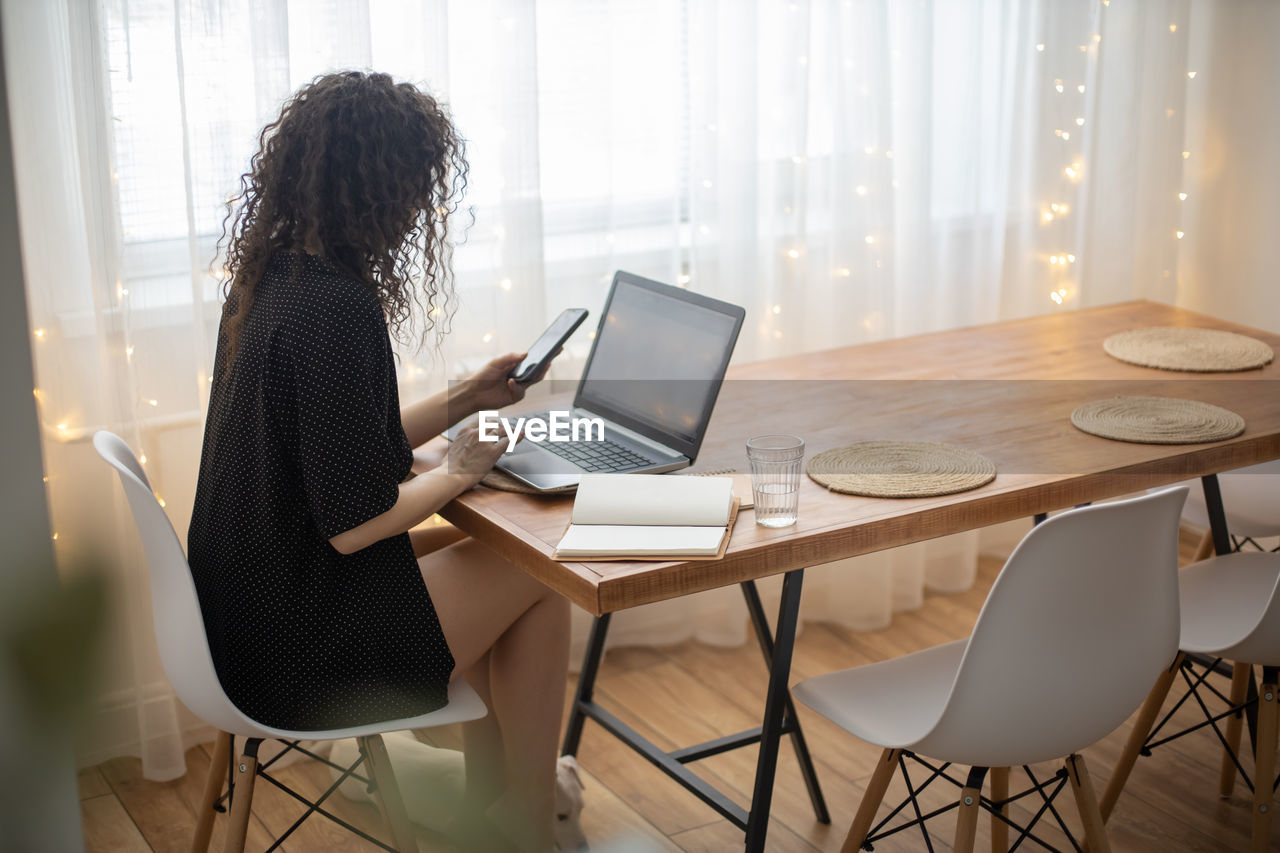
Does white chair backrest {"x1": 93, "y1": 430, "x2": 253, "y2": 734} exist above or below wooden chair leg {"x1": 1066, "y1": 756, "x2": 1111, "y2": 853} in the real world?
above

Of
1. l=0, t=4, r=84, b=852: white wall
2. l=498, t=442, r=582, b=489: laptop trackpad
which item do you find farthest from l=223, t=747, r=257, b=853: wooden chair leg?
l=0, t=4, r=84, b=852: white wall

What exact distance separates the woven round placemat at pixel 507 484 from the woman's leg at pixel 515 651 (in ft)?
0.43

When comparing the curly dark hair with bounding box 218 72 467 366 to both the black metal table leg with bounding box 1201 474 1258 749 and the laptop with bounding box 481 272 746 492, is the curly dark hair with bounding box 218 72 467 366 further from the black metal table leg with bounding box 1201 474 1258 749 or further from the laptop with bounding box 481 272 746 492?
the black metal table leg with bounding box 1201 474 1258 749

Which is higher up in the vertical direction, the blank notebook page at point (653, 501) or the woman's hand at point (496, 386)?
the woman's hand at point (496, 386)

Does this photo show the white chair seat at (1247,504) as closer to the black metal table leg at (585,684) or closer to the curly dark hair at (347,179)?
the black metal table leg at (585,684)

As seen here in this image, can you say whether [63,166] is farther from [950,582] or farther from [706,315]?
[950,582]

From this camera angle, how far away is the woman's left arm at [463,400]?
1876mm

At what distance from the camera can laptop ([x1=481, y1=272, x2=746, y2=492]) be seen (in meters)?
1.73

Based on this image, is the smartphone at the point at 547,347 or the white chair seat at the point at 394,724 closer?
the white chair seat at the point at 394,724

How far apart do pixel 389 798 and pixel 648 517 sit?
1.67ft

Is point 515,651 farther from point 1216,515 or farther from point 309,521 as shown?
point 1216,515

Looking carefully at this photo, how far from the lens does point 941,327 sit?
2984 mm

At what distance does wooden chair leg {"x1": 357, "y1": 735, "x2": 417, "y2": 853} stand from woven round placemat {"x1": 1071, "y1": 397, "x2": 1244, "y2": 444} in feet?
3.71

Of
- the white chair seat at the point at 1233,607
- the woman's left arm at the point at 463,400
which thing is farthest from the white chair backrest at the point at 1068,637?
the woman's left arm at the point at 463,400
